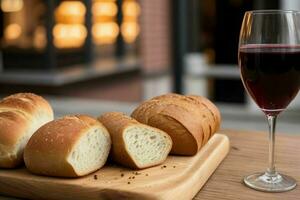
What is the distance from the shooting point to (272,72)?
0.90 m

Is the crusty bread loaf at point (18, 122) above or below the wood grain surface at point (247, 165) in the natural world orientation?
above

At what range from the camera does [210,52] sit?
532 cm

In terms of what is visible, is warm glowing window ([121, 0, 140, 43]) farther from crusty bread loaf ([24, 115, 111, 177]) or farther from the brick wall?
crusty bread loaf ([24, 115, 111, 177])

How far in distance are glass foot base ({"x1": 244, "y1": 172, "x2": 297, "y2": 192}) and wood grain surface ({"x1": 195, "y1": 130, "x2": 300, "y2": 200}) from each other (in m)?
0.01

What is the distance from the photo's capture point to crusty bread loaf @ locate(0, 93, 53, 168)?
37.7 inches

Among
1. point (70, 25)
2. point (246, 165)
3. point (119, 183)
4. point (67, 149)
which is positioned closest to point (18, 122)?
point (67, 149)

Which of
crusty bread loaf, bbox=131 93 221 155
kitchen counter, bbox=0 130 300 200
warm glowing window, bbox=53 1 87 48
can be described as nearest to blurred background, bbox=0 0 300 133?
warm glowing window, bbox=53 1 87 48

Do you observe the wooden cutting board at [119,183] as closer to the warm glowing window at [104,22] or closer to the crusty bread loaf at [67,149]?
the crusty bread loaf at [67,149]

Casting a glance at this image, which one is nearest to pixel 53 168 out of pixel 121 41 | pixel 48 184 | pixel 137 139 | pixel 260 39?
pixel 48 184

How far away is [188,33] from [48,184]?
181 inches

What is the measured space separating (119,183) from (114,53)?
5.13 meters

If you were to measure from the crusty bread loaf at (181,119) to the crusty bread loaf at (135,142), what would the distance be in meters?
0.03

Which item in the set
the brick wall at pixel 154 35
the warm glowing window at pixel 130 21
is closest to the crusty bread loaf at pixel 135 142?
the brick wall at pixel 154 35

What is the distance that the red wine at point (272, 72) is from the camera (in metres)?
0.89
